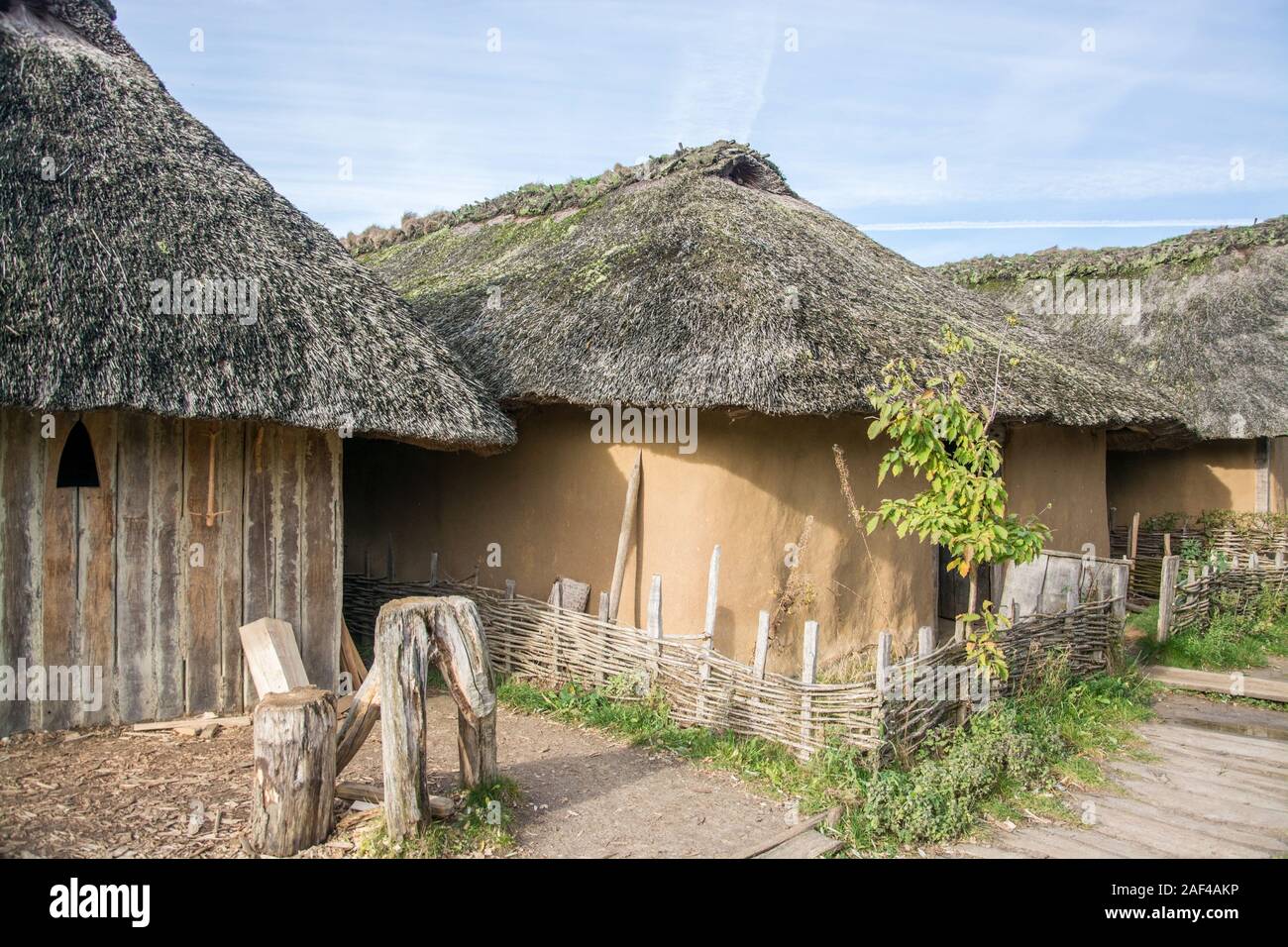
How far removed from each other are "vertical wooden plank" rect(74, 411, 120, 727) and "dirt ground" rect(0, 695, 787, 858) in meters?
0.27

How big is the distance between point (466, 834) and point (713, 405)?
3.19m

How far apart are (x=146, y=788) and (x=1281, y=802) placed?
6412mm

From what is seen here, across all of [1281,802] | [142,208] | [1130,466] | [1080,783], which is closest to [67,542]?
[142,208]

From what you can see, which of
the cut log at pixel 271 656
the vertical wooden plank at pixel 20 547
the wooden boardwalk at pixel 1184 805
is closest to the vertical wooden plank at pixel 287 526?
the cut log at pixel 271 656

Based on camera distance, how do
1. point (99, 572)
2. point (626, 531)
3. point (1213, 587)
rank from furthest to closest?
point (1213, 587) < point (626, 531) < point (99, 572)

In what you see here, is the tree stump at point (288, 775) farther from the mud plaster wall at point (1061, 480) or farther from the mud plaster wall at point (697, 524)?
the mud plaster wall at point (1061, 480)

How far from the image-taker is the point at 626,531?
716 cm

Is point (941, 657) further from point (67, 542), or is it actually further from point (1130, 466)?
point (1130, 466)

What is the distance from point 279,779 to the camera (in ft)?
13.0

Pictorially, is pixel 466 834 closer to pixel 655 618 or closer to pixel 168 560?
pixel 655 618

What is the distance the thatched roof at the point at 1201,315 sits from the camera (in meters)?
11.2

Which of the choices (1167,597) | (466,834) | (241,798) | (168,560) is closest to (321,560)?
(168,560)

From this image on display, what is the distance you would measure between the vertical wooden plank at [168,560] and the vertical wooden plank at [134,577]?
28mm

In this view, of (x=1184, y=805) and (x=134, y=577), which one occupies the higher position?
(x=134, y=577)
